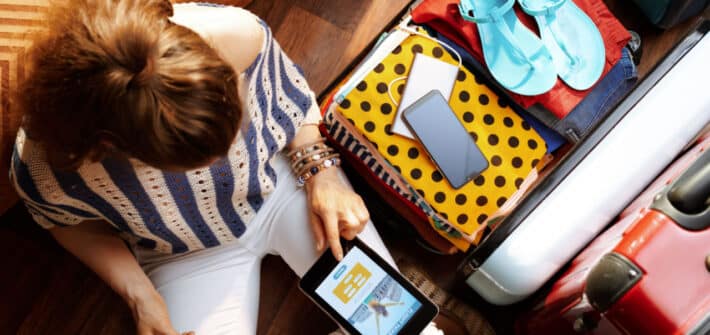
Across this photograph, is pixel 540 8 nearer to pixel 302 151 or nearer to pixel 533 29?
pixel 533 29

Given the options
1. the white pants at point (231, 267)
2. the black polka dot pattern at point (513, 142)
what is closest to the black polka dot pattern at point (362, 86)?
the white pants at point (231, 267)

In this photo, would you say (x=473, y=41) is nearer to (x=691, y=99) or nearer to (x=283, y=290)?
(x=691, y=99)

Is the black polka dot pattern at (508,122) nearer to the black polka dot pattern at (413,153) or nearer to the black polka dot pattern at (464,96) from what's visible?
the black polka dot pattern at (464,96)

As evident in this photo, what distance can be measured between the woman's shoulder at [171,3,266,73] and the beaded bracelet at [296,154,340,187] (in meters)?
0.26

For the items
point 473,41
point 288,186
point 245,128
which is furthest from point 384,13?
point 245,128

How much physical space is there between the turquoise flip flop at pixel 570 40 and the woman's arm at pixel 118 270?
0.87m

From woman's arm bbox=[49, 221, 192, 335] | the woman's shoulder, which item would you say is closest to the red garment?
the woman's shoulder

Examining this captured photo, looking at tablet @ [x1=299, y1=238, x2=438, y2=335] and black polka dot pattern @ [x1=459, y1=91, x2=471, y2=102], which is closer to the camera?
tablet @ [x1=299, y1=238, x2=438, y2=335]

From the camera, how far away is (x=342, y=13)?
4.47 feet

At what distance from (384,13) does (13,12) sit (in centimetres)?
81

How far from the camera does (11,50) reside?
31.8 inches

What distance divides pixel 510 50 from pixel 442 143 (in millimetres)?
232

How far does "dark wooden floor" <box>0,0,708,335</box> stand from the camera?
3.99 feet

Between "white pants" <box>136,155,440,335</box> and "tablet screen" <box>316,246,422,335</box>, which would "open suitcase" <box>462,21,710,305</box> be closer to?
"tablet screen" <box>316,246,422,335</box>
